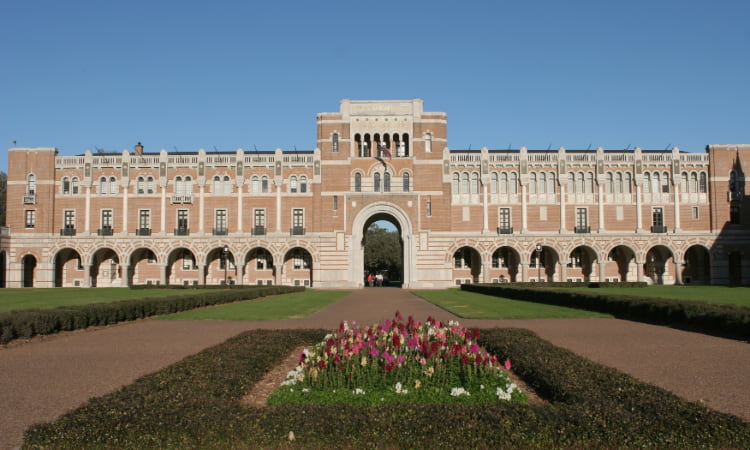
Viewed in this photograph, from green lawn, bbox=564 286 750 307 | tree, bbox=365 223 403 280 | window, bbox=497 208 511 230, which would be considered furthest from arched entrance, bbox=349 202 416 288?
tree, bbox=365 223 403 280

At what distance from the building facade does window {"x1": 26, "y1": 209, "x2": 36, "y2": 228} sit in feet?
0.38

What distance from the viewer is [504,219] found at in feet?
184

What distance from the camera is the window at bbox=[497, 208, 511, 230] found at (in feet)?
184

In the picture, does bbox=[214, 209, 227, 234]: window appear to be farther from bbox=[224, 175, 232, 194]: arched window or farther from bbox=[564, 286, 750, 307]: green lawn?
bbox=[564, 286, 750, 307]: green lawn

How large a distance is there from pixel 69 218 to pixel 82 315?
42625 millimetres

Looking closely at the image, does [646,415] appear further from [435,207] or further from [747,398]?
[435,207]

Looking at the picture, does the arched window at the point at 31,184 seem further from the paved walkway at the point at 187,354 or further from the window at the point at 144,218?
the paved walkway at the point at 187,354

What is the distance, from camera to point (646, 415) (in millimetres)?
6770

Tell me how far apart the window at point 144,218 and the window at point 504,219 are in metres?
32.7

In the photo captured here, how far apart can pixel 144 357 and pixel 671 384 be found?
34.1 ft

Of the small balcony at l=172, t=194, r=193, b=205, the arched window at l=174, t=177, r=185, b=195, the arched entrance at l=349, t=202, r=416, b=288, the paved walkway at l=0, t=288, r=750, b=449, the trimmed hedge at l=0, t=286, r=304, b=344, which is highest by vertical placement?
the arched window at l=174, t=177, r=185, b=195

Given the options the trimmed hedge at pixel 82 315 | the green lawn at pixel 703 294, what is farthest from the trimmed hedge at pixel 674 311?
the trimmed hedge at pixel 82 315

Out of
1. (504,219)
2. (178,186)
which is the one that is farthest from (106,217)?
(504,219)

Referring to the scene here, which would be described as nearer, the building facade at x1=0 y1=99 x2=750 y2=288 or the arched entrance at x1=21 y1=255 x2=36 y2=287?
the building facade at x1=0 y1=99 x2=750 y2=288
